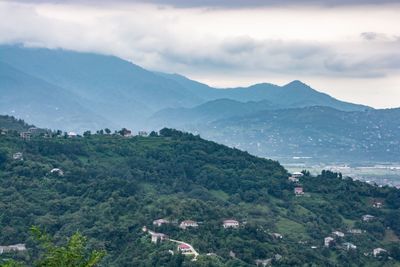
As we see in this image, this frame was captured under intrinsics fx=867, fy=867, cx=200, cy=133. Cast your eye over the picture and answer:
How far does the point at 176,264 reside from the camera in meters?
55.0

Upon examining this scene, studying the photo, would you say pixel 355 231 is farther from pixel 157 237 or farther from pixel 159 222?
pixel 157 237

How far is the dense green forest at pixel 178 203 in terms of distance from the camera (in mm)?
62594

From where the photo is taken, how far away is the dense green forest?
62.6 meters

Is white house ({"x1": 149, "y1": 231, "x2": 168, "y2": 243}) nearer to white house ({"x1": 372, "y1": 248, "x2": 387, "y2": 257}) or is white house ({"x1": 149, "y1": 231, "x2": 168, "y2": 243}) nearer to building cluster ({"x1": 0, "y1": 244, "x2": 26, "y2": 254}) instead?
building cluster ({"x1": 0, "y1": 244, "x2": 26, "y2": 254})

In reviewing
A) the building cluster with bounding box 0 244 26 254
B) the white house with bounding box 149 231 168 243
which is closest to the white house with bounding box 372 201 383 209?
the white house with bounding box 149 231 168 243

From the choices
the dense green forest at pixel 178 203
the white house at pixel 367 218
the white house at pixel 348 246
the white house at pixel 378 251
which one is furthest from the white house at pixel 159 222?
the white house at pixel 367 218

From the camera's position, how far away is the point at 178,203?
230ft

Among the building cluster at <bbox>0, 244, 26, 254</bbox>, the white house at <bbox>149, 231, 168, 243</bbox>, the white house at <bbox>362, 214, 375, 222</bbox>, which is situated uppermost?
the white house at <bbox>362, 214, 375, 222</bbox>

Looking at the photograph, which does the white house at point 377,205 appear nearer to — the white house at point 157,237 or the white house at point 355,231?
the white house at point 355,231

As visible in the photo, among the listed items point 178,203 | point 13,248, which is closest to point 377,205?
point 178,203

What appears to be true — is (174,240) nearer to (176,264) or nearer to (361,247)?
(176,264)

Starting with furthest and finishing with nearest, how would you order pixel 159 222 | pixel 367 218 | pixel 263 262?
1. pixel 367 218
2. pixel 159 222
3. pixel 263 262

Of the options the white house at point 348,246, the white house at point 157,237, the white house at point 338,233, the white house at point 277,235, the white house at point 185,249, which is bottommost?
the white house at point 185,249

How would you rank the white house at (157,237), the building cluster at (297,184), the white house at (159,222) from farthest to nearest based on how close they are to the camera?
the building cluster at (297,184) < the white house at (159,222) < the white house at (157,237)
